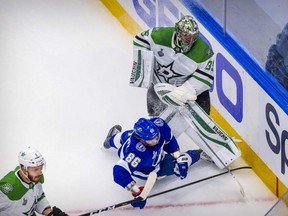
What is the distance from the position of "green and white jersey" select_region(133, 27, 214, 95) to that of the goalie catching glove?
36mm

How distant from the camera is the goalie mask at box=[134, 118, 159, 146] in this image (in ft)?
15.6

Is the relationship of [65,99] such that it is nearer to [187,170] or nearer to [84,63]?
[84,63]

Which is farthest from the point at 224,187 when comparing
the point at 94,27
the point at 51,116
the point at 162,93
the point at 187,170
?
the point at 94,27

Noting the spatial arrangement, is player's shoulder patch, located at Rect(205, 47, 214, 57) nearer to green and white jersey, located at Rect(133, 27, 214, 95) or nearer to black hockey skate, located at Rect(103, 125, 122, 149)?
green and white jersey, located at Rect(133, 27, 214, 95)

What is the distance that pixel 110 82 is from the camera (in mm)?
5793

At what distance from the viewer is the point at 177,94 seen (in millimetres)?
4961

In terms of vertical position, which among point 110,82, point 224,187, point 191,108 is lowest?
point 224,187

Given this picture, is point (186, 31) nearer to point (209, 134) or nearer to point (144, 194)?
point (209, 134)

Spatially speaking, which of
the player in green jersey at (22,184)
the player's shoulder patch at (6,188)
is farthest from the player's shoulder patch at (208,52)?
the player's shoulder patch at (6,188)

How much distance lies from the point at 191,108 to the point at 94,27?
56.2 inches

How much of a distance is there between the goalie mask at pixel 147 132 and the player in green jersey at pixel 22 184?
0.63 meters

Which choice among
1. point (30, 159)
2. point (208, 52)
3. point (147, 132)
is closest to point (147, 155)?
point (147, 132)

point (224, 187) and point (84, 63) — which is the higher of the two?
point (84, 63)

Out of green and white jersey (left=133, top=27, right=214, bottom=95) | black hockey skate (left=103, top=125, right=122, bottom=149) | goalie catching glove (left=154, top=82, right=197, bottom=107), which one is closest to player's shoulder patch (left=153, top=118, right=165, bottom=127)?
goalie catching glove (left=154, top=82, right=197, bottom=107)
